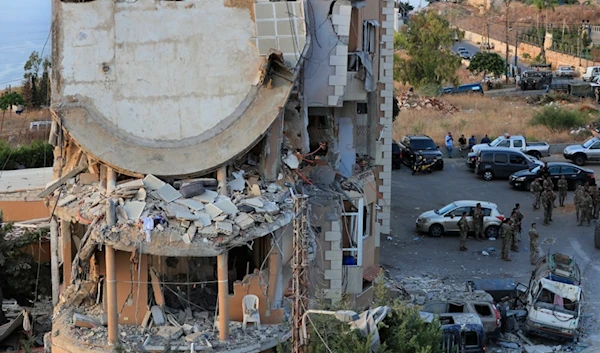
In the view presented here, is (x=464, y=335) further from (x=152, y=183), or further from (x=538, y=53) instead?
(x=538, y=53)

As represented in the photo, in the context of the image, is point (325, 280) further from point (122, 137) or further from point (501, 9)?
point (501, 9)

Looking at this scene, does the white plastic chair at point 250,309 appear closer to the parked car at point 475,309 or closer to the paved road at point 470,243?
the parked car at point 475,309

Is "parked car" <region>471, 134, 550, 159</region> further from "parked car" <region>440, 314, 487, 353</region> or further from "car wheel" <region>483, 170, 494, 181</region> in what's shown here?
"parked car" <region>440, 314, 487, 353</region>

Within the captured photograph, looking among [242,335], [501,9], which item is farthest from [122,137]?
[501,9]

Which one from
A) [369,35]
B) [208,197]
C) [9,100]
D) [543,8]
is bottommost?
[208,197]

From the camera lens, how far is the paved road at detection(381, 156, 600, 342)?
86.7 ft

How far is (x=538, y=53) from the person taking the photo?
272 feet

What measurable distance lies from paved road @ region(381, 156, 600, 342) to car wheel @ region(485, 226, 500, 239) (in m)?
0.23

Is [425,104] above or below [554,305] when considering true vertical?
above

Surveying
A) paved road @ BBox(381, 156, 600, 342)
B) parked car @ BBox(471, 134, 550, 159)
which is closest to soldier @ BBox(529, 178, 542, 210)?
paved road @ BBox(381, 156, 600, 342)

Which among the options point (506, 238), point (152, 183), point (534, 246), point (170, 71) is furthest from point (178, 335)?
point (534, 246)

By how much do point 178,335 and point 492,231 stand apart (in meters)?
15.8

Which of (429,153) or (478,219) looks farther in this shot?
(429,153)

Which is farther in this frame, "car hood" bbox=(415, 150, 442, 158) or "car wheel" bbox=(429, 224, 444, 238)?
"car hood" bbox=(415, 150, 442, 158)
